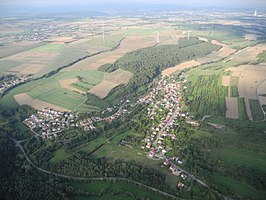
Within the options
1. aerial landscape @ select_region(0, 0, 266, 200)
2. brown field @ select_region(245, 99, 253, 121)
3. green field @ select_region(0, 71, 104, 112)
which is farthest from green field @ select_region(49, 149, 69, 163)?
brown field @ select_region(245, 99, 253, 121)

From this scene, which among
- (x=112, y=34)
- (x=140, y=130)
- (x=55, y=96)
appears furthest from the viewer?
(x=112, y=34)

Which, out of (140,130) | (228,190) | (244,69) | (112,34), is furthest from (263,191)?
(112,34)

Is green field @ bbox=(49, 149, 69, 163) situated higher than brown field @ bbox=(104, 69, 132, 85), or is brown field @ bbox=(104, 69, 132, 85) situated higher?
brown field @ bbox=(104, 69, 132, 85)

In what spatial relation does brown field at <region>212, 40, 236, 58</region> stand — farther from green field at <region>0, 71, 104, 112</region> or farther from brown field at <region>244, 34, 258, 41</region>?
green field at <region>0, 71, 104, 112</region>

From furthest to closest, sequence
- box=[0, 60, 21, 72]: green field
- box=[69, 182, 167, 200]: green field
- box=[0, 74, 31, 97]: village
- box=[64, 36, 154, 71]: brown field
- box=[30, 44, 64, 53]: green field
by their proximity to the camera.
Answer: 1. box=[30, 44, 64, 53]: green field
2. box=[0, 60, 21, 72]: green field
3. box=[64, 36, 154, 71]: brown field
4. box=[0, 74, 31, 97]: village
5. box=[69, 182, 167, 200]: green field

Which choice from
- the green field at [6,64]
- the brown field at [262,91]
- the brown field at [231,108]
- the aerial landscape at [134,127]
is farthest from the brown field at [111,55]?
the brown field at [262,91]

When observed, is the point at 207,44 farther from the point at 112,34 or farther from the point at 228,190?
the point at 228,190
